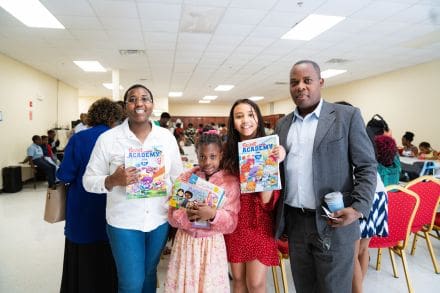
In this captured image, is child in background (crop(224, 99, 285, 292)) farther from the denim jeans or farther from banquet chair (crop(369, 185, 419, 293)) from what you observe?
banquet chair (crop(369, 185, 419, 293))

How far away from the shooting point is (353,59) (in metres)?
7.51

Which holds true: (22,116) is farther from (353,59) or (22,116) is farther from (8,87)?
(353,59)

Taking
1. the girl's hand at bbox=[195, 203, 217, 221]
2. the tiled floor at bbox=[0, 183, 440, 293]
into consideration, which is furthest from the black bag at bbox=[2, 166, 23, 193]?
the girl's hand at bbox=[195, 203, 217, 221]

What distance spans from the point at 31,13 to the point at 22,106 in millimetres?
4166

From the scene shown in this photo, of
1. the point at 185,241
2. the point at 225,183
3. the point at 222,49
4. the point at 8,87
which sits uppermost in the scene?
the point at 222,49

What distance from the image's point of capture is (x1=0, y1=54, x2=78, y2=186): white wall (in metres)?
7.05

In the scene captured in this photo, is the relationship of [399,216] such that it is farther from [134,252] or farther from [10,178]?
[10,178]

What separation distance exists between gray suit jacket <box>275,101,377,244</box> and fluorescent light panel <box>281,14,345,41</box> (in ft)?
12.8

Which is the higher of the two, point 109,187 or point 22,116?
point 22,116

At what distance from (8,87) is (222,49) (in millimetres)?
5510

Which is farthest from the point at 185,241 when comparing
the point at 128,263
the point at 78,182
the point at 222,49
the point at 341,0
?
the point at 222,49

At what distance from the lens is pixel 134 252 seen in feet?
5.30

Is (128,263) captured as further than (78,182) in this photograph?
No

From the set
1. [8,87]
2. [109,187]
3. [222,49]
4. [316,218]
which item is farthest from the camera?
[8,87]
